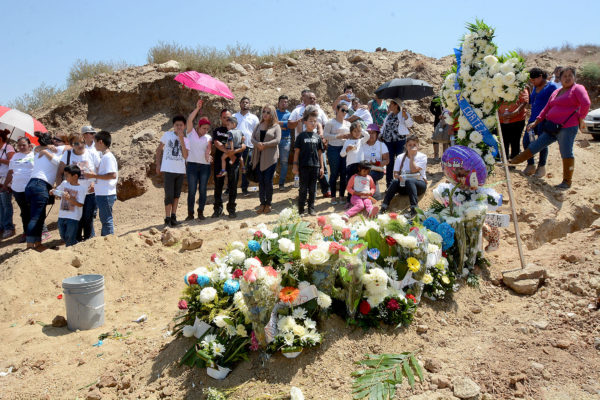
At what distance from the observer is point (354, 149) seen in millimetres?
8312

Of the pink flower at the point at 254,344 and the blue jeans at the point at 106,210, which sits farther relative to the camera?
the blue jeans at the point at 106,210

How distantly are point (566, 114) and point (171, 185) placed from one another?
23.0 feet

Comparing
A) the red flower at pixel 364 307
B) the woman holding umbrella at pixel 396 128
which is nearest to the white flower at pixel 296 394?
the red flower at pixel 364 307

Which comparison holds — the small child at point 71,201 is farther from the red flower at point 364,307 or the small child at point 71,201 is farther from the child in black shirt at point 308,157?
the red flower at point 364,307

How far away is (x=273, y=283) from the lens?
3.61 m

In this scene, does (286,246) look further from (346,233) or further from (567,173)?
(567,173)

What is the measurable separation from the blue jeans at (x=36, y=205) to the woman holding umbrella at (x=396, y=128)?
639 cm

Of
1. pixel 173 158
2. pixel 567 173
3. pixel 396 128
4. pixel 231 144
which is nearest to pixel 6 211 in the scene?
pixel 173 158

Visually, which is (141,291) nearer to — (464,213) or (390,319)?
(390,319)

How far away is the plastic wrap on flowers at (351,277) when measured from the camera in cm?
394

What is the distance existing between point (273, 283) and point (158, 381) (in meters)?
1.41

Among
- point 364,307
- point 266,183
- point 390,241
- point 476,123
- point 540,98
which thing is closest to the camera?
point 364,307

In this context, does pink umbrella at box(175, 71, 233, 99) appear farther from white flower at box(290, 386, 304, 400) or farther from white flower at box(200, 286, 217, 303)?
white flower at box(290, 386, 304, 400)

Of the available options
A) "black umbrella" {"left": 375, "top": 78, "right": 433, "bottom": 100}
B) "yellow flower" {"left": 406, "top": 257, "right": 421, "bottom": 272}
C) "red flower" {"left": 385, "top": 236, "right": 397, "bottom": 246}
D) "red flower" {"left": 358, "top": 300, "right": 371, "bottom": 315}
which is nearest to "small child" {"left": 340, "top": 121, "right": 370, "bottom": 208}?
"black umbrella" {"left": 375, "top": 78, "right": 433, "bottom": 100}
